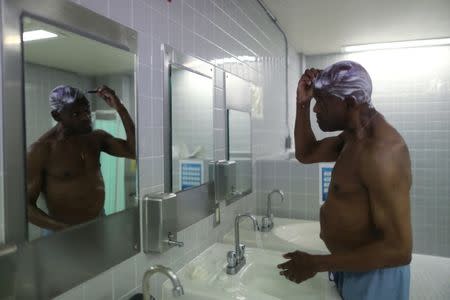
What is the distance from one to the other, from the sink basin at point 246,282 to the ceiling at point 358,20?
5.84ft

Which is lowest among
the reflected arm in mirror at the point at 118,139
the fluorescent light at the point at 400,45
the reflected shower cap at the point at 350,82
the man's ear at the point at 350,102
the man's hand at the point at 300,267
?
the man's hand at the point at 300,267

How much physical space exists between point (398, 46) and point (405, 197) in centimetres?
305

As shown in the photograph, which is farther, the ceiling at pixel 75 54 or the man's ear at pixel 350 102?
the man's ear at pixel 350 102

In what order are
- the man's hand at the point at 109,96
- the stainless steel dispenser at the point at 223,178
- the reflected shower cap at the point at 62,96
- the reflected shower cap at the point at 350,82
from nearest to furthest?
the reflected shower cap at the point at 62,96 < the man's hand at the point at 109,96 < the reflected shower cap at the point at 350,82 < the stainless steel dispenser at the point at 223,178

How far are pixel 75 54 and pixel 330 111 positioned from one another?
2.85 feet

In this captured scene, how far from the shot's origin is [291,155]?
3227mm

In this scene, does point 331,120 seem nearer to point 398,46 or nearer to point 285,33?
point 285,33

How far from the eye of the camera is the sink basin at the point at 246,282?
1.24 metres

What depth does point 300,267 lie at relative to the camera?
3.93 feet

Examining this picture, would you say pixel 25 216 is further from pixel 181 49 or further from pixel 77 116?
pixel 181 49

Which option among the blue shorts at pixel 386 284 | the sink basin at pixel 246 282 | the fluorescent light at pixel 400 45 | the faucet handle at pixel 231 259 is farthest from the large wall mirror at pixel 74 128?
the fluorescent light at pixel 400 45

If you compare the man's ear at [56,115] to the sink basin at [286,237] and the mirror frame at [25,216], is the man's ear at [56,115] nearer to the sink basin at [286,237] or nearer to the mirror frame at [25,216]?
the mirror frame at [25,216]

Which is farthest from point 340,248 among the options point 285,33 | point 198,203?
point 285,33

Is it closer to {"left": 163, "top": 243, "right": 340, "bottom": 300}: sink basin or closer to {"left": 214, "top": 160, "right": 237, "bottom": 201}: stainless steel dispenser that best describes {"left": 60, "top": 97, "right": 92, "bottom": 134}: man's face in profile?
{"left": 163, "top": 243, "right": 340, "bottom": 300}: sink basin
